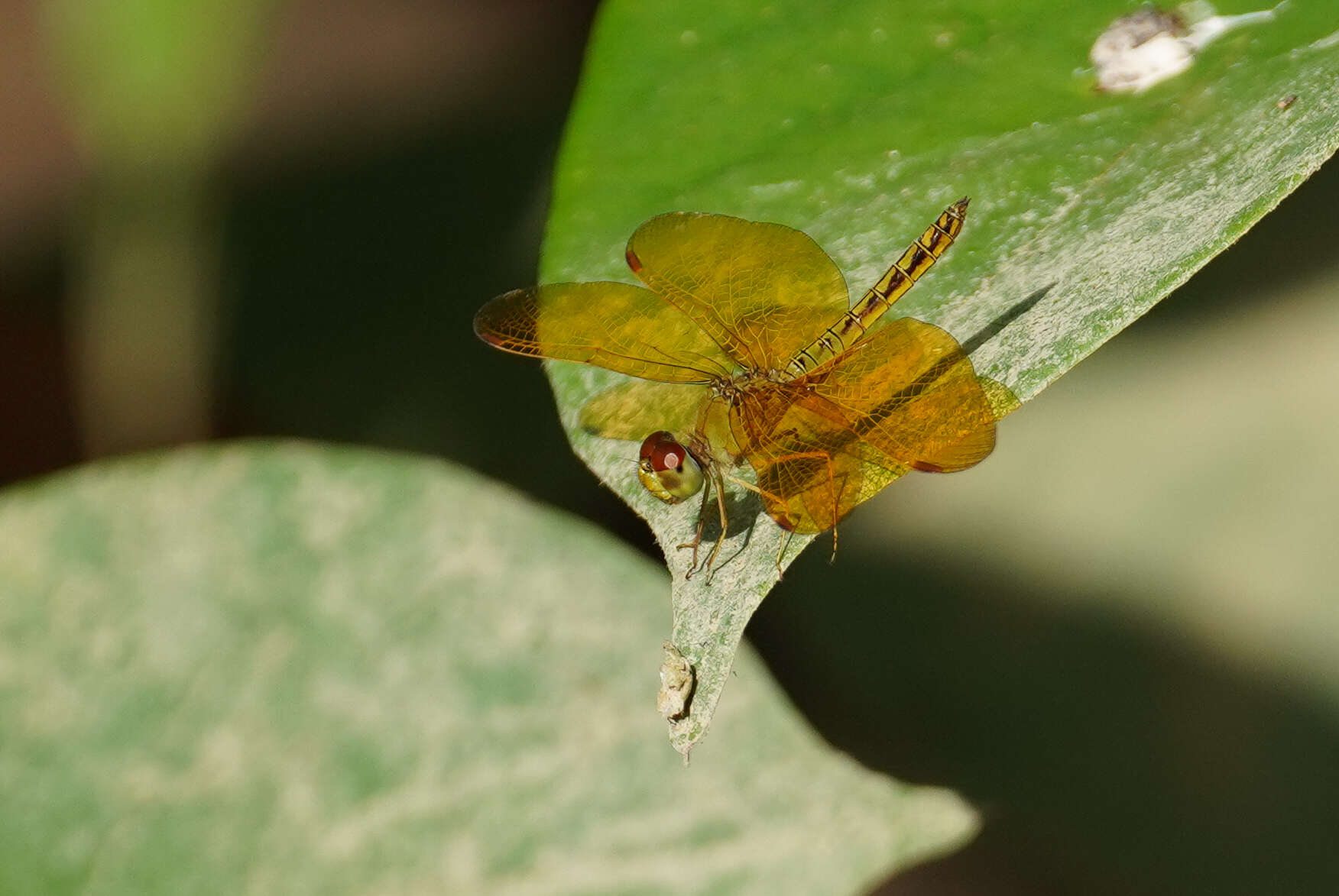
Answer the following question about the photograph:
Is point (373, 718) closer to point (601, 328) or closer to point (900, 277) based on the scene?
point (601, 328)

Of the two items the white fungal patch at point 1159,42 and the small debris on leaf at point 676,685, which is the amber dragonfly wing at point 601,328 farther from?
the white fungal patch at point 1159,42

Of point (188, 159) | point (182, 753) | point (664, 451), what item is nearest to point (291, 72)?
point (188, 159)

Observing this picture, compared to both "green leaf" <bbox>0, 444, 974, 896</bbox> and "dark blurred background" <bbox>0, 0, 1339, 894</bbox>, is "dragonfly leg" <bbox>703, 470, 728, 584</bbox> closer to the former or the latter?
"green leaf" <bbox>0, 444, 974, 896</bbox>

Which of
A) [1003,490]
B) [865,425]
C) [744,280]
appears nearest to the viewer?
[865,425]

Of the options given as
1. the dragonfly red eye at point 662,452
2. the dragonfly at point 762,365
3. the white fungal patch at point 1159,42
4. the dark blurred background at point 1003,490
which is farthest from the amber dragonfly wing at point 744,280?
the dark blurred background at point 1003,490

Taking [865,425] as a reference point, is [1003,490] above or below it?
below

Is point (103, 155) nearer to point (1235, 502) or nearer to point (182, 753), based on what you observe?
point (182, 753)

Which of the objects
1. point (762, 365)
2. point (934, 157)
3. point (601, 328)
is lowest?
point (762, 365)

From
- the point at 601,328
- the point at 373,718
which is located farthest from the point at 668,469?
the point at 373,718
